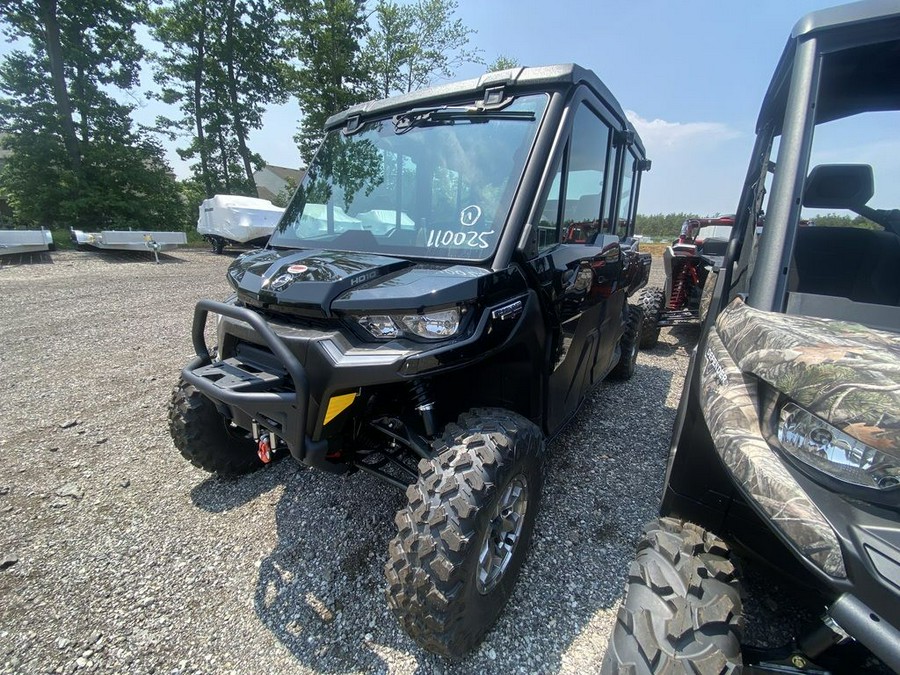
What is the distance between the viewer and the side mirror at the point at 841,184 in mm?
1726

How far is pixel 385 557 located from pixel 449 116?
2498 mm

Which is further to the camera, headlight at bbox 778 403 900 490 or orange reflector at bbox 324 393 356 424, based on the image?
orange reflector at bbox 324 393 356 424

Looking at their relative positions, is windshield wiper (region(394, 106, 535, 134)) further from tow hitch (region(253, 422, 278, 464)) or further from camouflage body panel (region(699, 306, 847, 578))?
tow hitch (region(253, 422, 278, 464))

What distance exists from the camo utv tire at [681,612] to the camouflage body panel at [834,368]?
69 cm

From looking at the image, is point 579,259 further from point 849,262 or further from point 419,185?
point 849,262

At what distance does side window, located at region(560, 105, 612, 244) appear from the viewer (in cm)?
235

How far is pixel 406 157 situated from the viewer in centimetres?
241

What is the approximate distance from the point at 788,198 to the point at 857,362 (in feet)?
2.35

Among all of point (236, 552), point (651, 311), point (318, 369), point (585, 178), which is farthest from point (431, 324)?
point (651, 311)

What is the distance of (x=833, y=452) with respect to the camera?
98 cm

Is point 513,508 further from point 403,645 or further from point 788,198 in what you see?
point 788,198

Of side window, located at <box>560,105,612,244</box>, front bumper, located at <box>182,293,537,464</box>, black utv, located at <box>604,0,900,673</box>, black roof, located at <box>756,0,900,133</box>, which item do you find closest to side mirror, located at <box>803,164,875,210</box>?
black utv, located at <box>604,0,900,673</box>

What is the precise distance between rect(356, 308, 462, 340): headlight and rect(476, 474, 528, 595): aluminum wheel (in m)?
0.75

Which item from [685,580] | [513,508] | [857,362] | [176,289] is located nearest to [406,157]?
[513,508]
